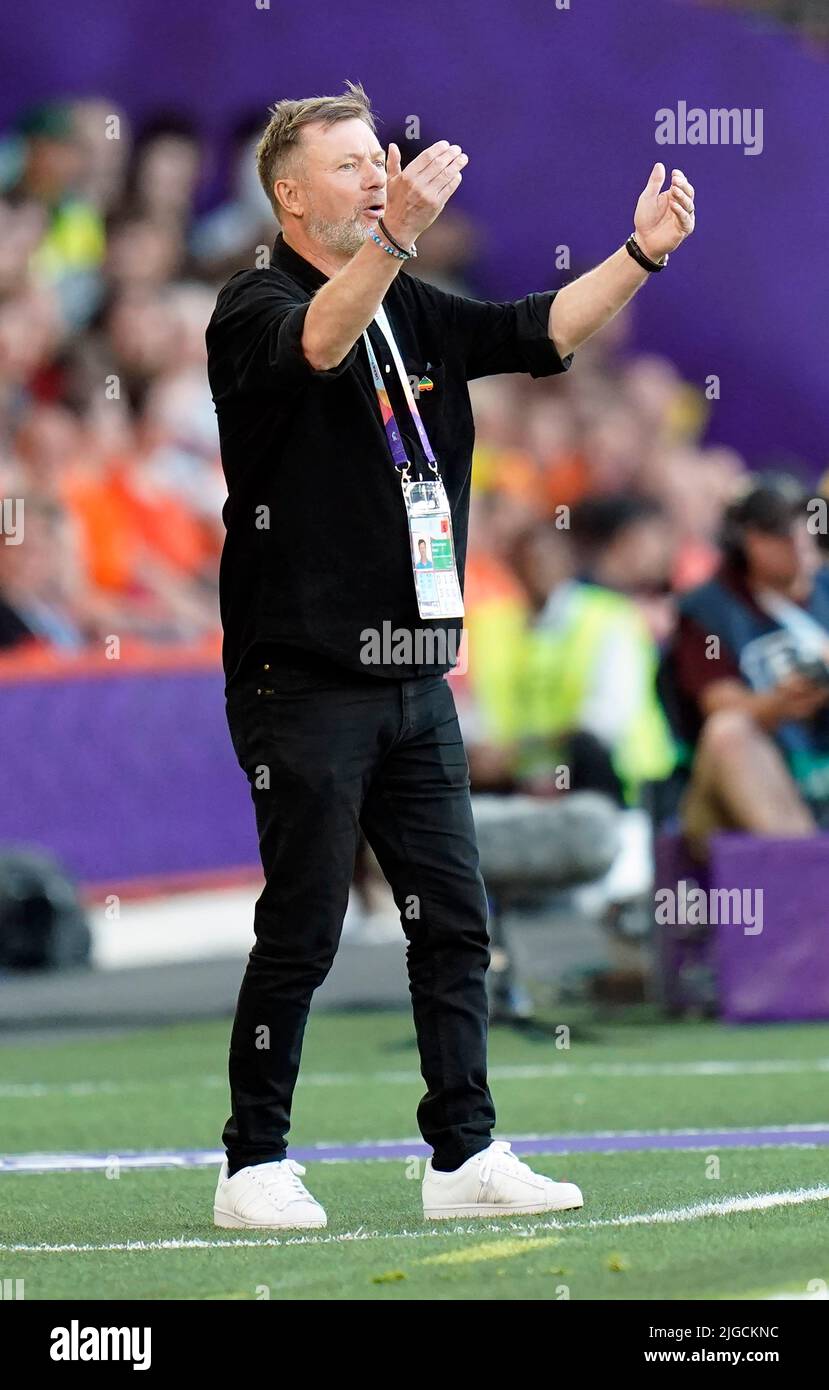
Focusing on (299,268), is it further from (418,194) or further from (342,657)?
(342,657)

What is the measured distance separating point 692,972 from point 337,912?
464cm

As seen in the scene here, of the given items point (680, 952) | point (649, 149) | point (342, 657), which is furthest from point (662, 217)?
point (649, 149)

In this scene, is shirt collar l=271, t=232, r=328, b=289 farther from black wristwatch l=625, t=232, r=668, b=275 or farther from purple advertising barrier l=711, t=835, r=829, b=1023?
purple advertising barrier l=711, t=835, r=829, b=1023

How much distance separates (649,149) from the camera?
17328 mm

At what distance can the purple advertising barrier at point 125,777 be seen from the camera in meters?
12.2

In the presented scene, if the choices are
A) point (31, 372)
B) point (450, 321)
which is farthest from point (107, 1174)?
point (31, 372)

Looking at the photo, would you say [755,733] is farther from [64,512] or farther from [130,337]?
[130,337]

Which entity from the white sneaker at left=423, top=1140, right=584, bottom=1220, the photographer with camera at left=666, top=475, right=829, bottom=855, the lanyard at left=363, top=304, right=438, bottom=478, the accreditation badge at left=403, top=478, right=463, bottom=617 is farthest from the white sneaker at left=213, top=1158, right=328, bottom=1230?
the photographer with camera at left=666, top=475, right=829, bottom=855

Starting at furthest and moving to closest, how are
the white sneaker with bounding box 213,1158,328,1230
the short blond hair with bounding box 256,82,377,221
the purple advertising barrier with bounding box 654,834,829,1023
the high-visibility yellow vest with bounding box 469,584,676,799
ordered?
the high-visibility yellow vest with bounding box 469,584,676,799 → the purple advertising barrier with bounding box 654,834,829,1023 → the short blond hair with bounding box 256,82,377,221 → the white sneaker with bounding box 213,1158,328,1230

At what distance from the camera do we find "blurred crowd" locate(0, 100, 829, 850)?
39.2ft

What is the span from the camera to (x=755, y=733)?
28.8 ft

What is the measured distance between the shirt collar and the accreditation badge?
1.46 ft

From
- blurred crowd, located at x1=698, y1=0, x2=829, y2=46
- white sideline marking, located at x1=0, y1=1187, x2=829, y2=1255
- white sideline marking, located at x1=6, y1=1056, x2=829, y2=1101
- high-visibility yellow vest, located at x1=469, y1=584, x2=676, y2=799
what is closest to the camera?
white sideline marking, located at x1=0, y1=1187, x2=829, y2=1255

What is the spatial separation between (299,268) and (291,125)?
0.27 m
